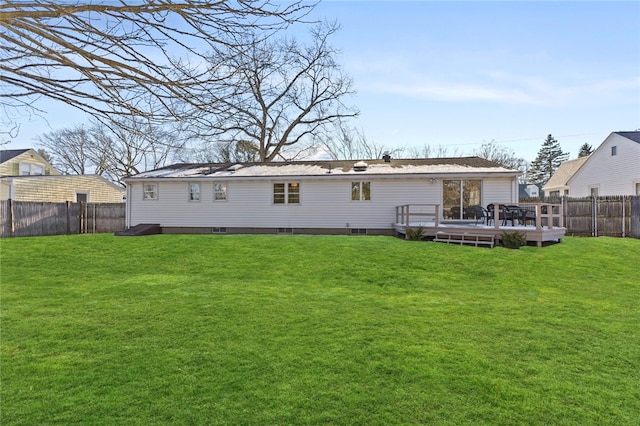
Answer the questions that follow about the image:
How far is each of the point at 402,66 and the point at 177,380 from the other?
30.8ft

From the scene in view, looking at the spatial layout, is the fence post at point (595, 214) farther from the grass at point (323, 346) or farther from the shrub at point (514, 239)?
the grass at point (323, 346)

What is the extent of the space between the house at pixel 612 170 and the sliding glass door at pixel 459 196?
12361 millimetres

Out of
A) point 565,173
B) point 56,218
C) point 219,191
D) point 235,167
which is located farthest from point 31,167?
point 565,173

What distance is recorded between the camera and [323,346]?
14.5 feet

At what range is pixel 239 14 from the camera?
335cm

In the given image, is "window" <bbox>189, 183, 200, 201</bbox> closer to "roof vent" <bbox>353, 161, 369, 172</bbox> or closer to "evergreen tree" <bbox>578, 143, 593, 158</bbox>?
"roof vent" <bbox>353, 161, 369, 172</bbox>

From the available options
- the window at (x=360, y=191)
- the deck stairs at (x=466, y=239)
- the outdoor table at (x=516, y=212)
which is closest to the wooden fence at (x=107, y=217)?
the outdoor table at (x=516, y=212)

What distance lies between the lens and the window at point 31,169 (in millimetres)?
27328

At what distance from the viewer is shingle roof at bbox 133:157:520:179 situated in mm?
16281

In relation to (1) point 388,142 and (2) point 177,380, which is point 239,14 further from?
(1) point 388,142

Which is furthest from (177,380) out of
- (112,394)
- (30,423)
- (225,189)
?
(225,189)

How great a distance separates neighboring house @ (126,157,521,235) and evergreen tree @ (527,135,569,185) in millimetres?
52619

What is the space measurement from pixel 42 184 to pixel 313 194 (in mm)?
18815

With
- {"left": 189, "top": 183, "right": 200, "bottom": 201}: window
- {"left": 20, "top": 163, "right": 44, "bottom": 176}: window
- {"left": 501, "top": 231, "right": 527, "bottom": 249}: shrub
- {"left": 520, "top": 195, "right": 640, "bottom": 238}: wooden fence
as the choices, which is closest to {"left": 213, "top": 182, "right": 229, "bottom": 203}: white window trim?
{"left": 189, "top": 183, "right": 200, "bottom": 201}: window
